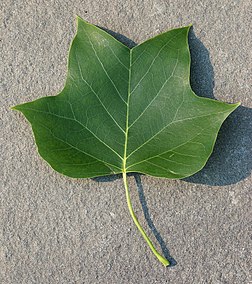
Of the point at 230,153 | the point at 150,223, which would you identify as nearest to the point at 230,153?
the point at 230,153

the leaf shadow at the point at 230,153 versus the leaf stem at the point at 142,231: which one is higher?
the leaf shadow at the point at 230,153

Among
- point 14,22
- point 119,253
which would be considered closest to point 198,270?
point 119,253

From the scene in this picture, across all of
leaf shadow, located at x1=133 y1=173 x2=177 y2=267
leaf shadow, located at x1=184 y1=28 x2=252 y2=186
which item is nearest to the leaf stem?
leaf shadow, located at x1=133 y1=173 x2=177 y2=267

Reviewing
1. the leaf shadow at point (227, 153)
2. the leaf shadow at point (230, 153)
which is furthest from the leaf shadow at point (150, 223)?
the leaf shadow at point (230, 153)

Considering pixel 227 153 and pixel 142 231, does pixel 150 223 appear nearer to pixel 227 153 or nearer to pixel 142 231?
pixel 142 231

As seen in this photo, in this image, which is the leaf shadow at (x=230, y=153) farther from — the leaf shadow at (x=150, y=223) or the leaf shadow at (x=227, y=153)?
the leaf shadow at (x=150, y=223)

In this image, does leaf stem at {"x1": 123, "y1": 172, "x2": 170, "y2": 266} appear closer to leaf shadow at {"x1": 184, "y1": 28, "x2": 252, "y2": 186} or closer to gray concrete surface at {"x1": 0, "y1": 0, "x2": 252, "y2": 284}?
gray concrete surface at {"x1": 0, "y1": 0, "x2": 252, "y2": 284}
